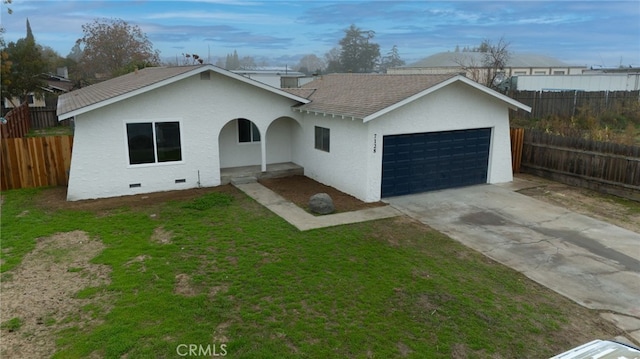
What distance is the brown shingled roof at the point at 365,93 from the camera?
1276 centimetres

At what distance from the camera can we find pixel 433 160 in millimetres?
14242

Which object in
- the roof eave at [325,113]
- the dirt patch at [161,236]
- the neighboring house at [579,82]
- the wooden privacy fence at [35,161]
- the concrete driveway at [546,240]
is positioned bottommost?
the concrete driveway at [546,240]

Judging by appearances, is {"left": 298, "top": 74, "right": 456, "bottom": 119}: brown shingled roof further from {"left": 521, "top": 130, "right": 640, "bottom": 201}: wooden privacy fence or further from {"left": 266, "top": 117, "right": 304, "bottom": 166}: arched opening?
{"left": 521, "top": 130, "right": 640, "bottom": 201}: wooden privacy fence

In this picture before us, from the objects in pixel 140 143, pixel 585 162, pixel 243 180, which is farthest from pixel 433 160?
pixel 140 143

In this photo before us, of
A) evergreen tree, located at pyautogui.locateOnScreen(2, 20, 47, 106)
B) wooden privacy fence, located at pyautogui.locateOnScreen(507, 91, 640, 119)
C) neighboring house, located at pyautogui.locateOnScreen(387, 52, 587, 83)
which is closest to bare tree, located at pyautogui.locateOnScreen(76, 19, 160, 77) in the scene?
evergreen tree, located at pyautogui.locateOnScreen(2, 20, 47, 106)

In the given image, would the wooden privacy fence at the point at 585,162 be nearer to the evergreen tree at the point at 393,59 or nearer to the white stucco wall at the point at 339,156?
the white stucco wall at the point at 339,156

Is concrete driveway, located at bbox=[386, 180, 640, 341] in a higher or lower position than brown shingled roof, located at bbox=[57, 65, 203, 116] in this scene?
lower

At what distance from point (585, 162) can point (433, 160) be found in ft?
17.7

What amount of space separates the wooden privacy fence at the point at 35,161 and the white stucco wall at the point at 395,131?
325 inches

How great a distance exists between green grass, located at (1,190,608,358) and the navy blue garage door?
9.40 feet

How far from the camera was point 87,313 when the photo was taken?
6586 mm

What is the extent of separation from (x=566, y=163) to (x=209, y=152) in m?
12.6

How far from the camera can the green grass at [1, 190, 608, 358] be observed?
233 inches

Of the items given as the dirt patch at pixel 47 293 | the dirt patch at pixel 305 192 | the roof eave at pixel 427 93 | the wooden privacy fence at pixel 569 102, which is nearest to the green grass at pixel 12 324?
the dirt patch at pixel 47 293
